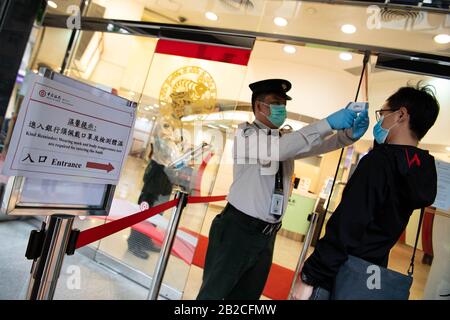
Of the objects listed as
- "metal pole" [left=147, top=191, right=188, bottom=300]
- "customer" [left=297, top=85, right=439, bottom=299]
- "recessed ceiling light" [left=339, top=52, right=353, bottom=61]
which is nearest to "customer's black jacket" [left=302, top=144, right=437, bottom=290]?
"customer" [left=297, top=85, right=439, bottom=299]

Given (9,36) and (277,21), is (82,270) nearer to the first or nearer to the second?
(9,36)

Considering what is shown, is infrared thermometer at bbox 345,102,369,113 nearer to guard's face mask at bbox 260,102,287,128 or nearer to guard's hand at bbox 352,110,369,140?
guard's hand at bbox 352,110,369,140

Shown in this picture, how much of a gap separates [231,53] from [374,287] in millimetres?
2223

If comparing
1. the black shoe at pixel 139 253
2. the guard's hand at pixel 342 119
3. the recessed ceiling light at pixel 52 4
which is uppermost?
the recessed ceiling light at pixel 52 4

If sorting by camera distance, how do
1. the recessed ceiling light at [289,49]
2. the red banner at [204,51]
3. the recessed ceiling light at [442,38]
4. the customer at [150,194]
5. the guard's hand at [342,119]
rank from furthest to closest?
the recessed ceiling light at [289,49], the customer at [150,194], the red banner at [204,51], the recessed ceiling light at [442,38], the guard's hand at [342,119]

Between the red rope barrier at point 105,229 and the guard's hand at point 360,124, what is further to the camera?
the guard's hand at point 360,124

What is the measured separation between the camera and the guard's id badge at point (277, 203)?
187 centimetres

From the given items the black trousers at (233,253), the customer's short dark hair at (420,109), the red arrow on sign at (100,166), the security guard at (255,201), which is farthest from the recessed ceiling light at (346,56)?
the red arrow on sign at (100,166)

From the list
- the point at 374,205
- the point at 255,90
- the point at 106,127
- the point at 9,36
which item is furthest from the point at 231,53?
the point at 374,205

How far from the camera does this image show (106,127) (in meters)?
1.29

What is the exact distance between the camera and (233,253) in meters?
1.85

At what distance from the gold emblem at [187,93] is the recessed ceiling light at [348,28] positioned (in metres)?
1.23

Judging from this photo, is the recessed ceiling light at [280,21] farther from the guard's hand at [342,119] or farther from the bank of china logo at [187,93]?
the guard's hand at [342,119]

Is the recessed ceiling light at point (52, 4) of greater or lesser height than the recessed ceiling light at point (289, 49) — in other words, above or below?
below
